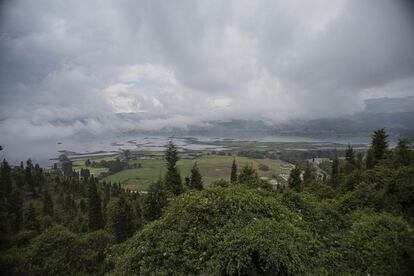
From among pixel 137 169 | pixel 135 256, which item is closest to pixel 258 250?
pixel 135 256

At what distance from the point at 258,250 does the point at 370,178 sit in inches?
645

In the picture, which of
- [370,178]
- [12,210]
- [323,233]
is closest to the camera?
[323,233]

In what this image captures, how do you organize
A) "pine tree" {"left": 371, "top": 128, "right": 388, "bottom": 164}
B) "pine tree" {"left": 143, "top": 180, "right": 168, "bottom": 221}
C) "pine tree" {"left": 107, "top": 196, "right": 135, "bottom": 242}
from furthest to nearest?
"pine tree" {"left": 371, "top": 128, "right": 388, "bottom": 164} → "pine tree" {"left": 107, "top": 196, "right": 135, "bottom": 242} → "pine tree" {"left": 143, "top": 180, "right": 168, "bottom": 221}

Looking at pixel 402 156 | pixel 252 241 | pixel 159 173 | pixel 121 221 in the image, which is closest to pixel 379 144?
pixel 402 156

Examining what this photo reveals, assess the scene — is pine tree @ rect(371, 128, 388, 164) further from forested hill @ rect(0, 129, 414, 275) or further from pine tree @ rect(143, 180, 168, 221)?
pine tree @ rect(143, 180, 168, 221)

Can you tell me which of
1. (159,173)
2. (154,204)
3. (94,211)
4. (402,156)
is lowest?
(159,173)

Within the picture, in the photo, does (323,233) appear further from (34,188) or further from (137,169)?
(137,169)

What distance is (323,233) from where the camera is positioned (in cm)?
836

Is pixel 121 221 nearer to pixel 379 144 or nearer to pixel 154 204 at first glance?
pixel 154 204

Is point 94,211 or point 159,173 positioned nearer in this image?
point 94,211

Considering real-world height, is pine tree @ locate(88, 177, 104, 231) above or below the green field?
above

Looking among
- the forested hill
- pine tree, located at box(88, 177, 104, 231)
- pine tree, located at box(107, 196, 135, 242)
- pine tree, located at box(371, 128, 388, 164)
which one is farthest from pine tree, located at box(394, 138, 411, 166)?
pine tree, located at box(88, 177, 104, 231)

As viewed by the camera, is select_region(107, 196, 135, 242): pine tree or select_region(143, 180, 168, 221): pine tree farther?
select_region(107, 196, 135, 242): pine tree

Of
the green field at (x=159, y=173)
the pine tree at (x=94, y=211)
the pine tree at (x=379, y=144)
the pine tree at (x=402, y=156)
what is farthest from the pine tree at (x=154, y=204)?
the green field at (x=159, y=173)
